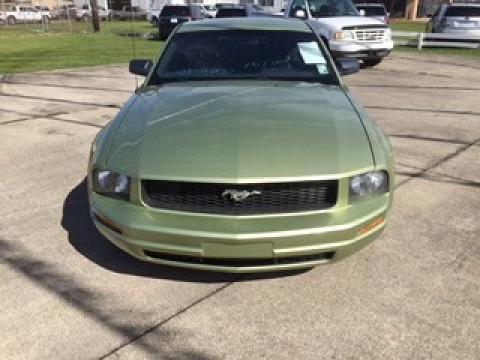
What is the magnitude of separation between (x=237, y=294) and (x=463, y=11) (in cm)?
1918

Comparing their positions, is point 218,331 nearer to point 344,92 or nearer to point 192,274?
point 192,274

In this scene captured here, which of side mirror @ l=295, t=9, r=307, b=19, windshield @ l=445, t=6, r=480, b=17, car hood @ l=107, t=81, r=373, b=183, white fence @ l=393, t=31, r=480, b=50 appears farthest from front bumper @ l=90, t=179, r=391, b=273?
windshield @ l=445, t=6, r=480, b=17

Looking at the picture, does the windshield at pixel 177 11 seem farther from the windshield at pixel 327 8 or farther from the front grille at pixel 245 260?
the front grille at pixel 245 260

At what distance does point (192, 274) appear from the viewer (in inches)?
140

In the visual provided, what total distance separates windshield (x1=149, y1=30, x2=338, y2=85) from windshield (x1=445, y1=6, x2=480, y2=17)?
655 inches

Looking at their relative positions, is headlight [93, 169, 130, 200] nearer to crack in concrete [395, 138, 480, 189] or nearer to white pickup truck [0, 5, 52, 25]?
crack in concrete [395, 138, 480, 189]

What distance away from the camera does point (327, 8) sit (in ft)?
49.6

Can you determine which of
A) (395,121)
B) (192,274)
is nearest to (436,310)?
(192,274)

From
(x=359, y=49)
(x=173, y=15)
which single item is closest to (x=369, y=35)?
(x=359, y=49)

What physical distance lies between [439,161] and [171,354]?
4360mm

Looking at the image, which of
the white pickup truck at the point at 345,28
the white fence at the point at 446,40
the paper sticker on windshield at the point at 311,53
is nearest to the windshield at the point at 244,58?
the paper sticker on windshield at the point at 311,53

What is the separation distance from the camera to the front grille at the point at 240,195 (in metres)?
3.03

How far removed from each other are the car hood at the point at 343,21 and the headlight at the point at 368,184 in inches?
442

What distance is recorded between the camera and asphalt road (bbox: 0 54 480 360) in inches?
114
